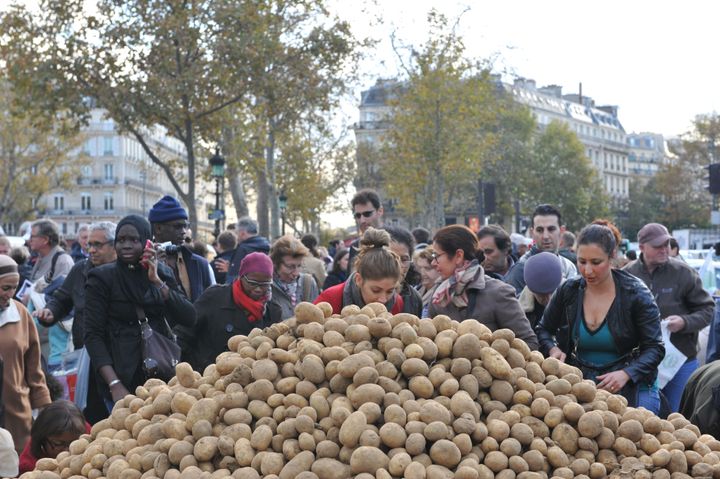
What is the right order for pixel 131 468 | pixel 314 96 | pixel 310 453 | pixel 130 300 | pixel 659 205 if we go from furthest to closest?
pixel 659 205 < pixel 314 96 < pixel 130 300 < pixel 131 468 < pixel 310 453

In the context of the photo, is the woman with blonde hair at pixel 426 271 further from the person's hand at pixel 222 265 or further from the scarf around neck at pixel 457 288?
the person's hand at pixel 222 265

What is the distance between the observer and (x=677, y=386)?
7.27 metres

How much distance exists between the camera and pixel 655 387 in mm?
5738

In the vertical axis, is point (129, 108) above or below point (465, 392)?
above

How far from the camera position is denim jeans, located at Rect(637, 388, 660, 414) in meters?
5.62

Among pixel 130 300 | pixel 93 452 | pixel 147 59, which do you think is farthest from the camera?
pixel 147 59

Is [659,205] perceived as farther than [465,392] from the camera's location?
Yes

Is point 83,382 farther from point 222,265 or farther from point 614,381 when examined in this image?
point 222,265

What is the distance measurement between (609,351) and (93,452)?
297 cm

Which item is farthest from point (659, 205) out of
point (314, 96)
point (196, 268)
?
point (196, 268)

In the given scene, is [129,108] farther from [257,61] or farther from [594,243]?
[594,243]

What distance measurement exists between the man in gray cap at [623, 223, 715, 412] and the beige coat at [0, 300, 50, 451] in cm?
423

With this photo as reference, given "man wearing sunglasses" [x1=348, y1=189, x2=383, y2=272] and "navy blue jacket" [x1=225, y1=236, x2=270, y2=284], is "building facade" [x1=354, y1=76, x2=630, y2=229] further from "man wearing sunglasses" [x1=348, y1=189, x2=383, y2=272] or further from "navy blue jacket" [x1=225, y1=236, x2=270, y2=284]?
"man wearing sunglasses" [x1=348, y1=189, x2=383, y2=272]

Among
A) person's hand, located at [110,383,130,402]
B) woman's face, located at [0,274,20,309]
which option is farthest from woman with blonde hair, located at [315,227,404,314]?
woman's face, located at [0,274,20,309]
